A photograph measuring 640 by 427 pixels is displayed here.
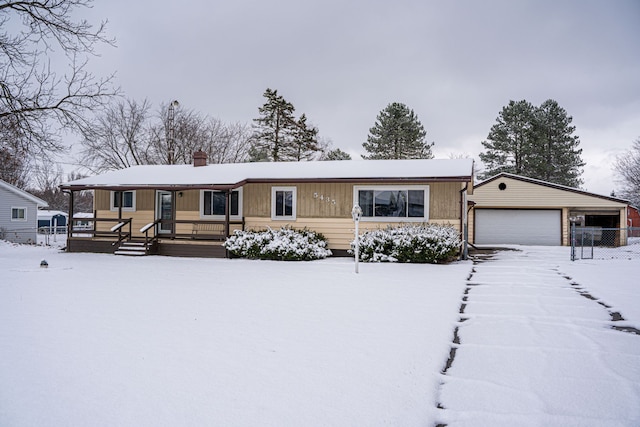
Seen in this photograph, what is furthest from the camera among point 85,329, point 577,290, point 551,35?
point 551,35

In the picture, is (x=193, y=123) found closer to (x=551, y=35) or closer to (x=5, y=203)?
(x=5, y=203)

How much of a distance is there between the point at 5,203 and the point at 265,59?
1994cm

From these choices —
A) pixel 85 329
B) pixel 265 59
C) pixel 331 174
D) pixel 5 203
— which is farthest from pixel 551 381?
pixel 5 203

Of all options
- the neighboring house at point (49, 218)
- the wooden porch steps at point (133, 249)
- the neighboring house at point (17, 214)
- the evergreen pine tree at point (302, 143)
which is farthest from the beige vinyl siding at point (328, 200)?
the neighboring house at point (49, 218)

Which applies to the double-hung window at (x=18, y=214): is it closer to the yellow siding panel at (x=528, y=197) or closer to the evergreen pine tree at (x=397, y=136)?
the evergreen pine tree at (x=397, y=136)

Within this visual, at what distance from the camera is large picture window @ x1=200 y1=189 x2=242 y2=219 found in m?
15.4

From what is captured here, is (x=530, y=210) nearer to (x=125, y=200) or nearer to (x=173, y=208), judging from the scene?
(x=173, y=208)

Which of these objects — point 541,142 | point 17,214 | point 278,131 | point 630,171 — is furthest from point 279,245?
point 630,171

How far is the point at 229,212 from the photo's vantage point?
48.3 feet

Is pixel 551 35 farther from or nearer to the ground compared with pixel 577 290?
Answer: farther from the ground

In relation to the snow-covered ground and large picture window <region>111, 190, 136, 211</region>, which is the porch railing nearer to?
large picture window <region>111, 190, 136, 211</region>

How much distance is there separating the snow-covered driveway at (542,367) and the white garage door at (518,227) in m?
16.5

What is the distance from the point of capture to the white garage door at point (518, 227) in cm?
2250

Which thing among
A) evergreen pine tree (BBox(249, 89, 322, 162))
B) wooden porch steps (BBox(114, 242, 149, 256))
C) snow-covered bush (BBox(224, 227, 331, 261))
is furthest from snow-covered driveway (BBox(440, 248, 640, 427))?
evergreen pine tree (BBox(249, 89, 322, 162))
